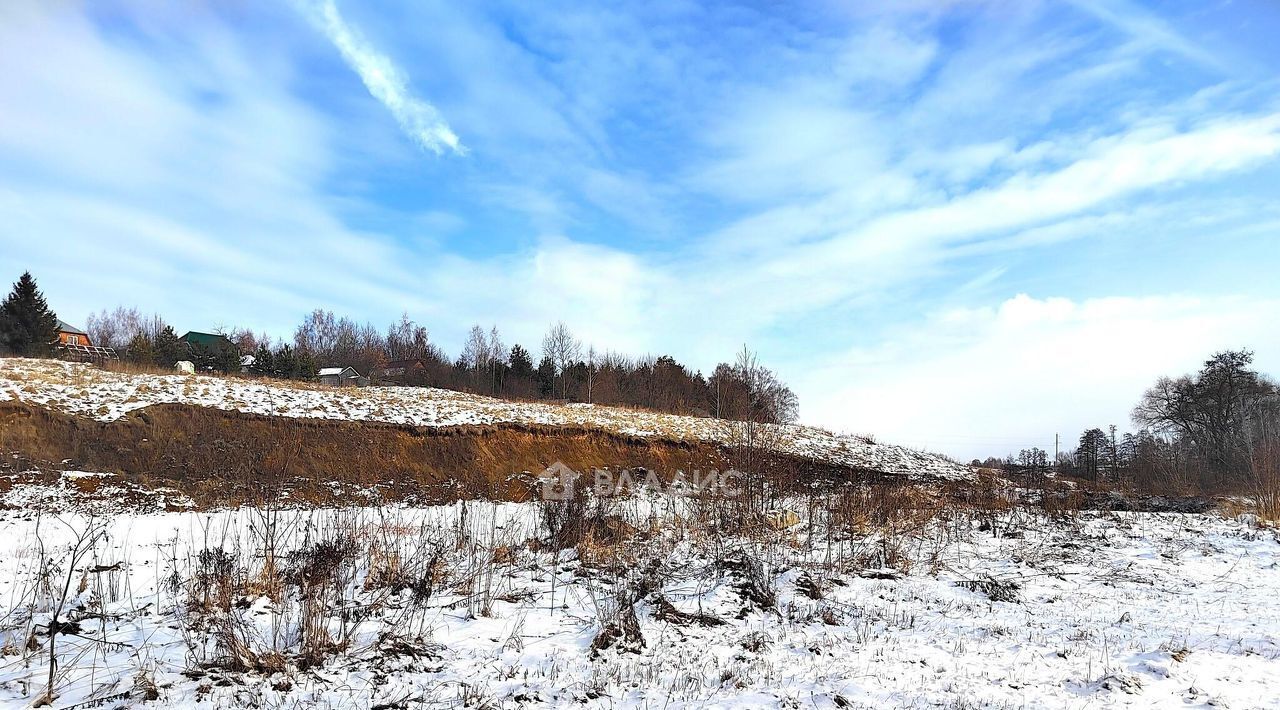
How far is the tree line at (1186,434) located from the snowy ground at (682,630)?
66.2ft

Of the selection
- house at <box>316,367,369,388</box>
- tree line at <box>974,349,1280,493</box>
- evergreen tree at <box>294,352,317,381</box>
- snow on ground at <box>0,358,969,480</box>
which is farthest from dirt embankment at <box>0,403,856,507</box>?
house at <box>316,367,369,388</box>

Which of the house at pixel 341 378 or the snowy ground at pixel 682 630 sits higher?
the house at pixel 341 378

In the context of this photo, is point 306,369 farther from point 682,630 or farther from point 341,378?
point 682,630

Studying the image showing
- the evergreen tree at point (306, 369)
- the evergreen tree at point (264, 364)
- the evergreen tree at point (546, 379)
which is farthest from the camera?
the evergreen tree at point (546, 379)

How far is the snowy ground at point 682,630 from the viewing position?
3.97 metres

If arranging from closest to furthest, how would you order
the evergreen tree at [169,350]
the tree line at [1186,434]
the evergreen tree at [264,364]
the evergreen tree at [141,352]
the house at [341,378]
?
1. the tree line at [1186,434]
2. the evergreen tree at [141,352]
3. the evergreen tree at [169,350]
4. the evergreen tree at [264,364]
5. the house at [341,378]

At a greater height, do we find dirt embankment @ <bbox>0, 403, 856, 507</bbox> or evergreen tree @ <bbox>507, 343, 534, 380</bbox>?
evergreen tree @ <bbox>507, 343, 534, 380</bbox>

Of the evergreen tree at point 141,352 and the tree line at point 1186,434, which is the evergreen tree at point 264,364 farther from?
the tree line at point 1186,434

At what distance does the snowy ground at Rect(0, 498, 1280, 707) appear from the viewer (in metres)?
3.97

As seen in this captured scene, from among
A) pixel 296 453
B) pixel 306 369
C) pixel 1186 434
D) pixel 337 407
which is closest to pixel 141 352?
pixel 306 369

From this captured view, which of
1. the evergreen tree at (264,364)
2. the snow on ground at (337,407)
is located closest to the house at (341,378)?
the evergreen tree at (264,364)

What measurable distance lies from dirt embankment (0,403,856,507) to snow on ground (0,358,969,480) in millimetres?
571

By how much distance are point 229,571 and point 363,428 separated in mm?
14071

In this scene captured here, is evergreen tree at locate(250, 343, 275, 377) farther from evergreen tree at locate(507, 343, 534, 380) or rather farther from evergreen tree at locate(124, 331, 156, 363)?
evergreen tree at locate(507, 343, 534, 380)
